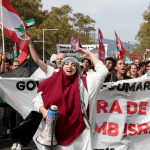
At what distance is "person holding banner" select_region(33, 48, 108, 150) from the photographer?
305 centimetres

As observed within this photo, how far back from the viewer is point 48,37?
129 feet

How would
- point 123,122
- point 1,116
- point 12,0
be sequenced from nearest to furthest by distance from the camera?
point 123,122 → point 1,116 → point 12,0

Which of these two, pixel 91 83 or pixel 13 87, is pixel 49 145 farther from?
pixel 13 87

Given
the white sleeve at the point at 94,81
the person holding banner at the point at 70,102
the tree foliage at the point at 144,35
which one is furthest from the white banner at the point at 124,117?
→ the tree foliage at the point at 144,35

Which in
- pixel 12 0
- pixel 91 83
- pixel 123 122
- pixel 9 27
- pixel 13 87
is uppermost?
pixel 12 0

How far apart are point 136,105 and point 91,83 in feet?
5.30

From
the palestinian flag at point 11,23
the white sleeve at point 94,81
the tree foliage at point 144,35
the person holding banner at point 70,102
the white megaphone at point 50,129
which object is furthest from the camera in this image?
the tree foliage at point 144,35

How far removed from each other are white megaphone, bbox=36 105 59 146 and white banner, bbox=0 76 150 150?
1.71 meters

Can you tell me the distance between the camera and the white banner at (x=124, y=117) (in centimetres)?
450

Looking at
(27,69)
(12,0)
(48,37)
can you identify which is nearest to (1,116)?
(27,69)

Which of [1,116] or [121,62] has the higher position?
[121,62]

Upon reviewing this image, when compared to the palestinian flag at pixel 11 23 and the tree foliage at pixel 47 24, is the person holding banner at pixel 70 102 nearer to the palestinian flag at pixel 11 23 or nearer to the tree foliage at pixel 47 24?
the palestinian flag at pixel 11 23

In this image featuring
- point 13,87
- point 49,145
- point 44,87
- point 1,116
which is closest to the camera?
point 49,145

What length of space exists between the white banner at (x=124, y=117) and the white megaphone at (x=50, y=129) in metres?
1.71
